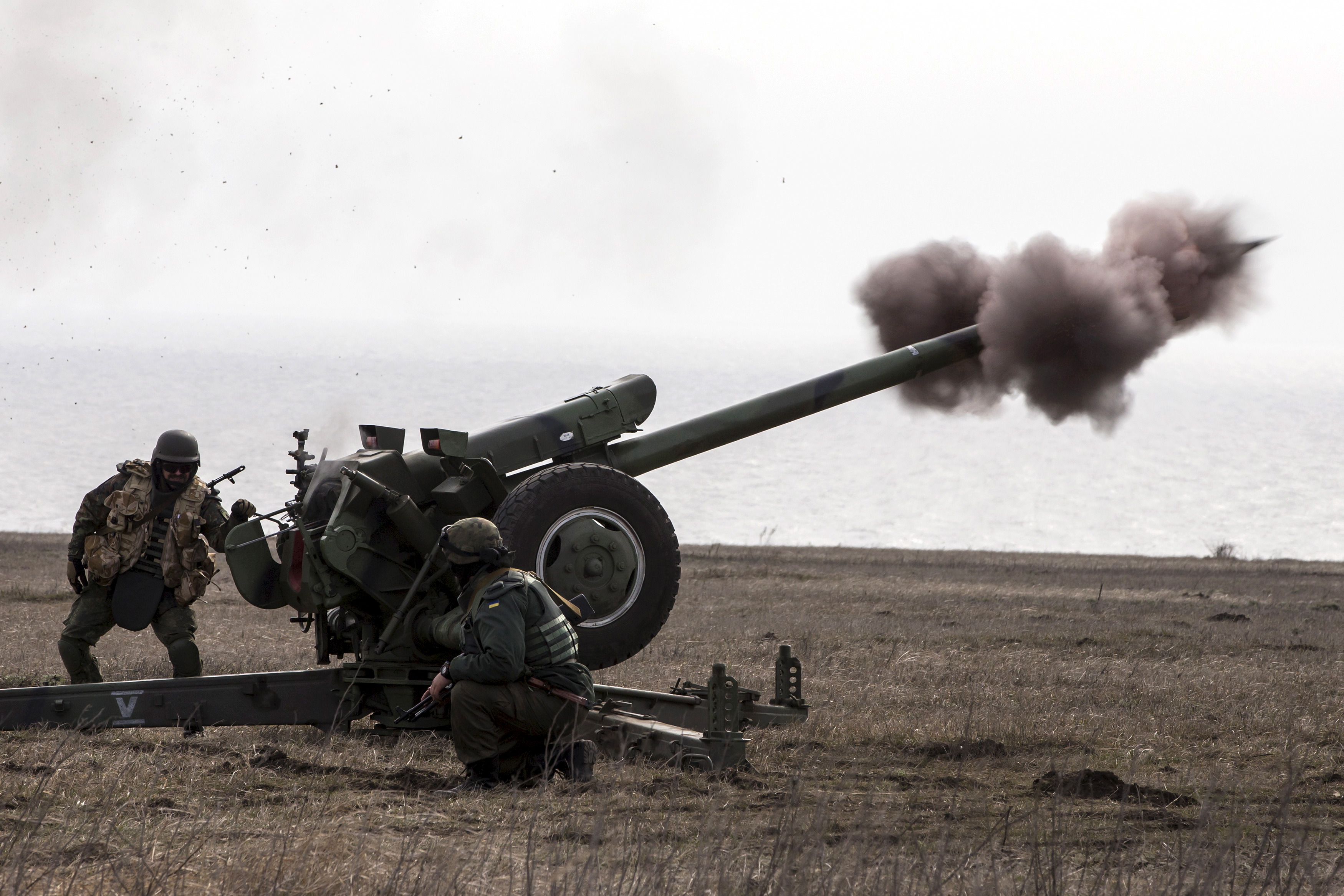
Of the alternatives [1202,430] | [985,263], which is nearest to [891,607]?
[985,263]

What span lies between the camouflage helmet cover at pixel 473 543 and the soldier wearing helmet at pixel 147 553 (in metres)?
2.36

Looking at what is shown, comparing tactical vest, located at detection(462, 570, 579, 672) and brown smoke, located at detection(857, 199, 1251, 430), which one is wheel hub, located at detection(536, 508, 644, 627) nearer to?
tactical vest, located at detection(462, 570, 579, 672)

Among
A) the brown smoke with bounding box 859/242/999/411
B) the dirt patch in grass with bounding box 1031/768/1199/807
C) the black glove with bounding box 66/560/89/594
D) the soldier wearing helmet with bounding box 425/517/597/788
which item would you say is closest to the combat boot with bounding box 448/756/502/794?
the soldier wearing helmet with bounding box 425/517/597/788

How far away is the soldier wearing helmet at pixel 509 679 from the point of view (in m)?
6.55

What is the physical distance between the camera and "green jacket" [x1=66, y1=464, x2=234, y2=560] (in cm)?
862

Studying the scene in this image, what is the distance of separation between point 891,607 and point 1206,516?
36803 mm

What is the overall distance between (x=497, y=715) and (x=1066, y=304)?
5231mm

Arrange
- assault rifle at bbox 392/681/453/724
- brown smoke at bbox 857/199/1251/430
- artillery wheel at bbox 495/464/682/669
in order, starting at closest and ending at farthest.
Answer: assault rifle at bbox 392/681/453/724
artillery wheel at bbox 495/464/682/669
brown smoke at bbox 857/199/1251/430

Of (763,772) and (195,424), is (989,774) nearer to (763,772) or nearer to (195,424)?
(763,772)

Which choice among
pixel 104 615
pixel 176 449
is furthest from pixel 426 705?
pixel 104 615

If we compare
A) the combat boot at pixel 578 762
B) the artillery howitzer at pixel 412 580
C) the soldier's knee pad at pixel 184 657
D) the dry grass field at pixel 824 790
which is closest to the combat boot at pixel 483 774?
the dry grass field at pixel 824 790

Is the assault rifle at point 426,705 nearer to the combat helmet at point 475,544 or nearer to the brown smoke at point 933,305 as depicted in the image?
the combat helmet at point 475,544

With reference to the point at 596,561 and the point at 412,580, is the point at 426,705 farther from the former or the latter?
the point at 596,561

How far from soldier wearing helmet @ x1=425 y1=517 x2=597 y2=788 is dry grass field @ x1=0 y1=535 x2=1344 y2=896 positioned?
24 centimetres
